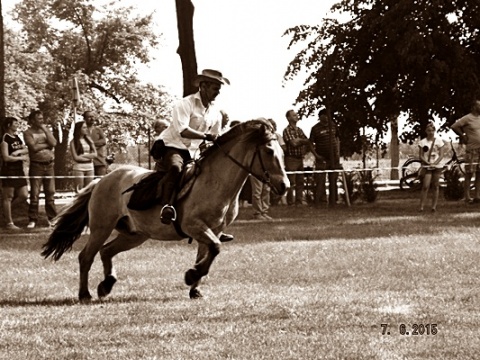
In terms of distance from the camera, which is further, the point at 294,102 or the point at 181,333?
the point at 294,102

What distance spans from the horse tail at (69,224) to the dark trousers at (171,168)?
1127 mm

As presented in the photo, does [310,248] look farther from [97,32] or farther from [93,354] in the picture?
[97,32]

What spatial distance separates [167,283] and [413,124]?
27.3m

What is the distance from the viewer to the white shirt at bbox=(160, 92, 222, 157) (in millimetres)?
10477

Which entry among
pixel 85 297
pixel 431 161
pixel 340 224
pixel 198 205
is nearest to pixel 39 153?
pixel 340 224

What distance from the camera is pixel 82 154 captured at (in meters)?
20.4

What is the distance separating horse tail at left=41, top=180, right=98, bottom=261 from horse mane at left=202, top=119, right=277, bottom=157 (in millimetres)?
1759

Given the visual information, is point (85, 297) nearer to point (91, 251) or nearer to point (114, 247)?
point (91, 251)

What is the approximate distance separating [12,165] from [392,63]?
17.8 meters

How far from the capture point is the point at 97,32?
6888cm

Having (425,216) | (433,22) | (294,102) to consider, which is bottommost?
(425,216)

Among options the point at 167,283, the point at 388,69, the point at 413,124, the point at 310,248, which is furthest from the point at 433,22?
the point at 167,283

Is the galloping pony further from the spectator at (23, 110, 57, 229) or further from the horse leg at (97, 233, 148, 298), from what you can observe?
the spectator at (23, 110, 57, 229)

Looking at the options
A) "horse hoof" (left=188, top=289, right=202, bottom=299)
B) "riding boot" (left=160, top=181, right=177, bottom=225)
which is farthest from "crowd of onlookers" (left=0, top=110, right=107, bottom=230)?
"horse hoof" (left=188, top=289, right=202, bottom=299)
